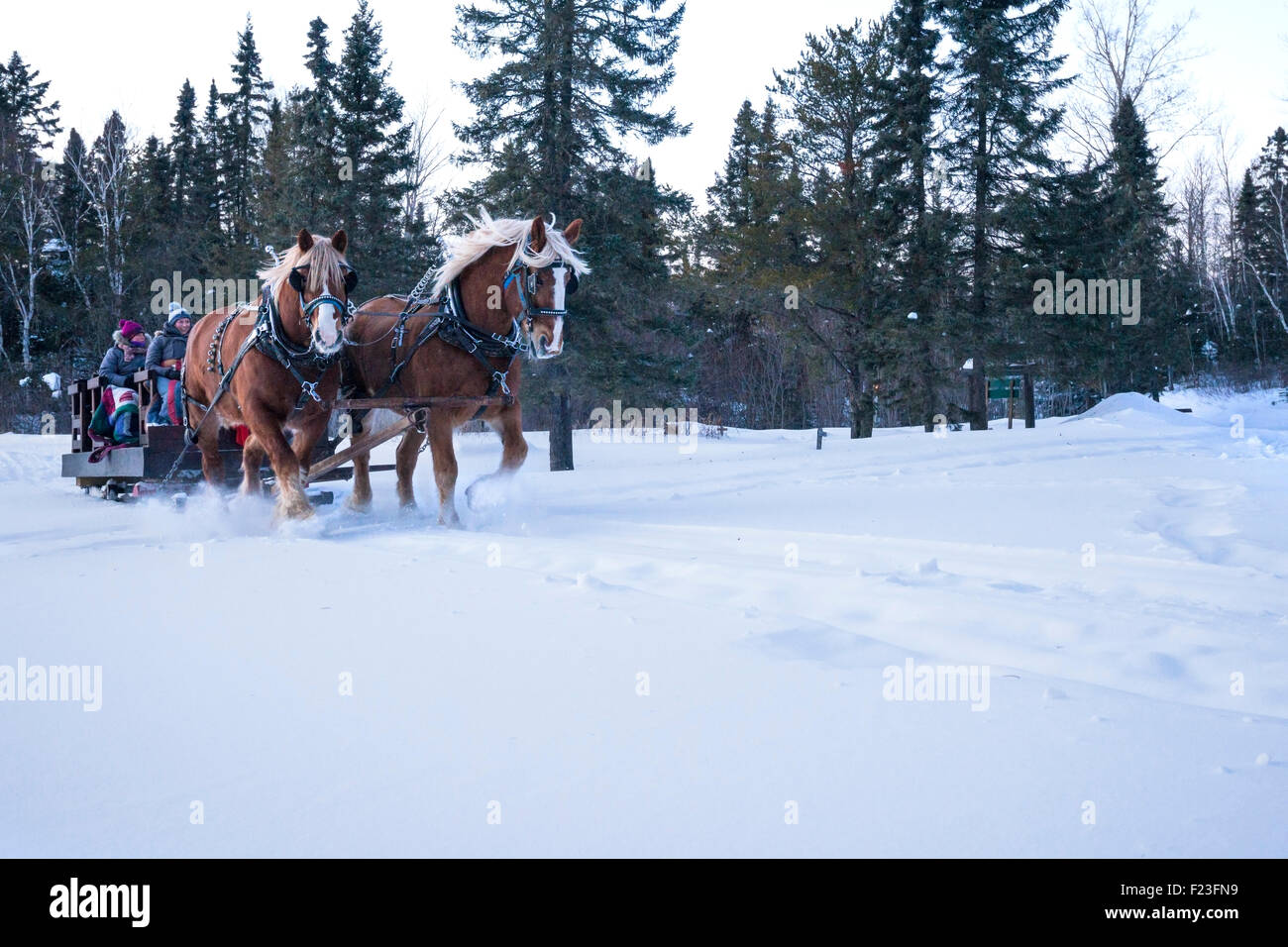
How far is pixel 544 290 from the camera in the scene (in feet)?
25.0

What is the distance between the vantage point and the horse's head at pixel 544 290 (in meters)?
7.55

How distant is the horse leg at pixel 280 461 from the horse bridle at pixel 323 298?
88cm

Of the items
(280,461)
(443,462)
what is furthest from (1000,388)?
(280,461)

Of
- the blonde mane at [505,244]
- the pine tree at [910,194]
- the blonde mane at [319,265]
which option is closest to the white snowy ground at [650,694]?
the blonde mane at [319,265]

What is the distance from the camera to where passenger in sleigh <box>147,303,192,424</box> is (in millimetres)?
10078

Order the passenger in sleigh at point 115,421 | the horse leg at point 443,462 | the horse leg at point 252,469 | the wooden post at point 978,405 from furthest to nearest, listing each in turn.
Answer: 1. the wooden post at point 978,405
2. the passenger in sleigh at point 115,421
3. the horse leg at point 252,469
4. the horse leg at point 443,462

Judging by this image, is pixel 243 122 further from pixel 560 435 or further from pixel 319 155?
pixel 560 435

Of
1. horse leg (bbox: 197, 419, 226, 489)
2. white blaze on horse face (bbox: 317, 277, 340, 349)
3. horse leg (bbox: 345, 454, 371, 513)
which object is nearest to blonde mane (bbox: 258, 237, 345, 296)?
white blaze on horse face (bbox: 317, 277, 340, 349)

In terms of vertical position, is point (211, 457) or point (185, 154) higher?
point (185, 154)

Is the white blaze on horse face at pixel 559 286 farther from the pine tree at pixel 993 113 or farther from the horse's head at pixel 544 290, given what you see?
the pine tree at pixel 993 113

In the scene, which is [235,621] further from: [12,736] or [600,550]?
[600,550]

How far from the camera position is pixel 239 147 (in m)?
43.5

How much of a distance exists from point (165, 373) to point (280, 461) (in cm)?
344

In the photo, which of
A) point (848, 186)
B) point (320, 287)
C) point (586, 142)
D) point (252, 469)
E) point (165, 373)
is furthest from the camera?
point (848, 186)
